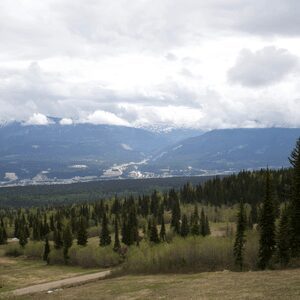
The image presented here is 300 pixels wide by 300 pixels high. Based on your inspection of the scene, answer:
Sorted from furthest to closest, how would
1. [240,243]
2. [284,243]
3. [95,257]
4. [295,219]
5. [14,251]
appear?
1. [14,251]
2. [95,257]
3. [240,243]
4. [295,219]
5. [284,243]

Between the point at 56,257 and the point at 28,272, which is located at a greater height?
the point at 56,257

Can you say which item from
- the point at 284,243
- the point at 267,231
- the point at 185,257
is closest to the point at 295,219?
the point at 284,243

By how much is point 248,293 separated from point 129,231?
97.7m

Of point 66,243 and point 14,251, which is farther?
point 14,251

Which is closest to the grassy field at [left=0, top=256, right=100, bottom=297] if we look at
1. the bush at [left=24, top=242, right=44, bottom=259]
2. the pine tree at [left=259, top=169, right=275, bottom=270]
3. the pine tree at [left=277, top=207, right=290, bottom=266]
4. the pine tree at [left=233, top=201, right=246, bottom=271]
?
the bush at [left=24, top=242, right=44, bottom=259]

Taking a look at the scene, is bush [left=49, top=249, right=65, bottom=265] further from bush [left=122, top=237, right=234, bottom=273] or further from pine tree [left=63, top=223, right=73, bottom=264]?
bush [left=122, top=237, right=234, bottom=273]

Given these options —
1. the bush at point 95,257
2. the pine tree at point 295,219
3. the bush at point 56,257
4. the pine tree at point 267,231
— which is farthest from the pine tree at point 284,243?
the bush at point 56,257

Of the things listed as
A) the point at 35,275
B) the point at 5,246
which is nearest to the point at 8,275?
the point at 35,275

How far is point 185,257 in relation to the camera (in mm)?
104125

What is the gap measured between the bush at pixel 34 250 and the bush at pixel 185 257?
198 ft

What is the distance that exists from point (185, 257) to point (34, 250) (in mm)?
74617

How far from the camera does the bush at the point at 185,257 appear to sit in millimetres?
100500

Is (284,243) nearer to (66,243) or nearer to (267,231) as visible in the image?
(267,231)

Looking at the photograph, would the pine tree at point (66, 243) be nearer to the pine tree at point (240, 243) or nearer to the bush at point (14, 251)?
the bush at point (14, 251)
